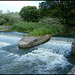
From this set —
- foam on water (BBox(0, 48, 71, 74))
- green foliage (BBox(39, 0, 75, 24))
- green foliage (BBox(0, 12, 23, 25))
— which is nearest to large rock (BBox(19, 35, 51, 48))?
foam on water (BBox(0, 48, 71, 74))

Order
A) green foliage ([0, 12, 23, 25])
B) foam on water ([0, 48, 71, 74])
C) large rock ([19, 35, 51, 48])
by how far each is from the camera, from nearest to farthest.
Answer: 1. foam on water ([0, 48, 71, 74])
2. large rock ([19, 35, 51, 48])
3. green foliage ([0, 12, 23, 25])

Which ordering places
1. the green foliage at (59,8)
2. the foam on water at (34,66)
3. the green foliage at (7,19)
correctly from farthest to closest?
the green foliage at (7,19) < the green foliage at (59,8) < the foam on water at (34,66)

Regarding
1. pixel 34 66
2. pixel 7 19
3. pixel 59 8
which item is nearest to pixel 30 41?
pixel 34 66

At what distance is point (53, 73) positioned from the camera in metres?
3.24

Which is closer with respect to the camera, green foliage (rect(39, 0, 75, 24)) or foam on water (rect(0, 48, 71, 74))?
foam on water (rect(0, 48, 71, 74))

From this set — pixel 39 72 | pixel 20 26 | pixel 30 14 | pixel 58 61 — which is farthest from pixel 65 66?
pixel 30 14

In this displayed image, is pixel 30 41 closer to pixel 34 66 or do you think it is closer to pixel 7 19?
pixel 34 66

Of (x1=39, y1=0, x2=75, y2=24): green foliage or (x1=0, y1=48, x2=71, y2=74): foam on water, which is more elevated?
(x1=39, y1=0, x2=75, y2=24): green foliage

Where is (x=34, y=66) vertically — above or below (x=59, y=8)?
below

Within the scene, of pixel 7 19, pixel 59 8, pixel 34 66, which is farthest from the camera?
pixel 7 19

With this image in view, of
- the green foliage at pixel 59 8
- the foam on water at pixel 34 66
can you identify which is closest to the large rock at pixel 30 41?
the foam on water at pixel 34 66

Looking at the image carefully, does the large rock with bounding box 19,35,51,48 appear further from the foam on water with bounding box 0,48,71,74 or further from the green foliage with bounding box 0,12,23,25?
the green foliage with bounding box 0,12,23,25

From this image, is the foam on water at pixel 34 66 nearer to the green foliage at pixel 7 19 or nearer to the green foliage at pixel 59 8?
the green foliage at pixel 59 8

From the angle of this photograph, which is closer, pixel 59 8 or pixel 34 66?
pixel 34 66
